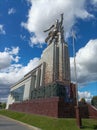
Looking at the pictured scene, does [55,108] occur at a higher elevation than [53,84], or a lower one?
lower

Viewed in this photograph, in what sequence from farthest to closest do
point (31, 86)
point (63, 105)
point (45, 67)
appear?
point (31, 86), point (45, 67), point (63, 105)

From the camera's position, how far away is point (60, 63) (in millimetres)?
51344

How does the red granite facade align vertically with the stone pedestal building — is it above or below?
below

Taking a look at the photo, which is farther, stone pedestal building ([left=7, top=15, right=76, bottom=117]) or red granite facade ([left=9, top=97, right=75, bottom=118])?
stone pedestal building ([left=7, top=15, right=76, bottom=117])

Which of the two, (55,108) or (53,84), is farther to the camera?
(53,84)

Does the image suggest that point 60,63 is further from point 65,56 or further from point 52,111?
point 52,111

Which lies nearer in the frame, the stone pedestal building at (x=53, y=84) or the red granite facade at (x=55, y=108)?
the red granite facade at (x=55, y=108)

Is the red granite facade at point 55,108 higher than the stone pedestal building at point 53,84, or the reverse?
the stone pedestal building at point 53,84

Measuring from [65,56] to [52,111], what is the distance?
67.8ft

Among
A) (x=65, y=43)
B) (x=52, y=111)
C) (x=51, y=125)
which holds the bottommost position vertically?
(x=51, y=125)

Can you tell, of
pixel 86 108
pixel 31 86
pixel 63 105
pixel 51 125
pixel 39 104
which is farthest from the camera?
pixel 31 86

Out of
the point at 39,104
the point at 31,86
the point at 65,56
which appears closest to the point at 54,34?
the point at 65,56

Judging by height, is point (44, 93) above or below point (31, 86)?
below

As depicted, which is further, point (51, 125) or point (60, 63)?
point (60, 63)
